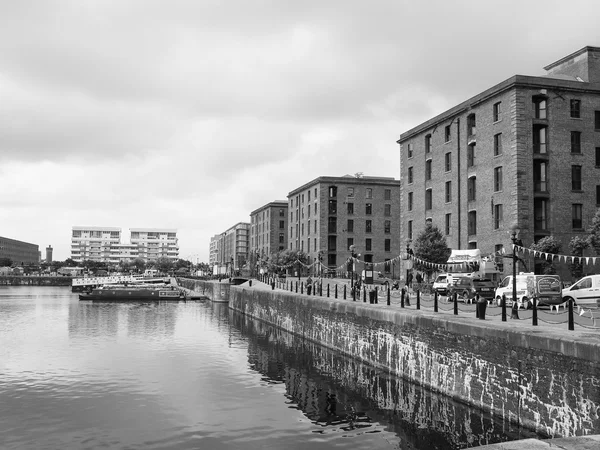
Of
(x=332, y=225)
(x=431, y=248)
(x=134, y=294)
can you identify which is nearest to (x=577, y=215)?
(x=431, y=248)

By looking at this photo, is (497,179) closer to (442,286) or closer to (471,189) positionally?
(471,189)

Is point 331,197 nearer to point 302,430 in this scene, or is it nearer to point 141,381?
point 141,381

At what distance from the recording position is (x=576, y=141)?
143 ft

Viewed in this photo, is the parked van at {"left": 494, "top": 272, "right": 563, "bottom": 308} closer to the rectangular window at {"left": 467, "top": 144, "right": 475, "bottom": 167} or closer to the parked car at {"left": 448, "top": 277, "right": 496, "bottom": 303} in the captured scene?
the parked car at {"left": 448, "top": 277, "right": 496, "bottom": 303}

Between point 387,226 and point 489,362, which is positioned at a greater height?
point 387,226

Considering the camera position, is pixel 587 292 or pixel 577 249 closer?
pixel 587 292

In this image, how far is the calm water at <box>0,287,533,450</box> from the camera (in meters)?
14.8

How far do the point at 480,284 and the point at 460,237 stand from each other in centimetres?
1819

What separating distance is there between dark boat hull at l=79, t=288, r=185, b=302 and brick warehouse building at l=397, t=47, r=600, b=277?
1832 inches

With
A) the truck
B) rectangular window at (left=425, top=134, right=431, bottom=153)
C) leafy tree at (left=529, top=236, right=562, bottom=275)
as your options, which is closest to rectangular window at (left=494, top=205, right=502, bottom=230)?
the truck

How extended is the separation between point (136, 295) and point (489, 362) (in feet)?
236

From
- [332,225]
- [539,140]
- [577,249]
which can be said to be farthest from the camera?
[332,225]

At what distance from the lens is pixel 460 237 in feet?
160

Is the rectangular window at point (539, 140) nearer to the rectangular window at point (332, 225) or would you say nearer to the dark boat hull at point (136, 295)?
the rectangular window at point (332, 225)
